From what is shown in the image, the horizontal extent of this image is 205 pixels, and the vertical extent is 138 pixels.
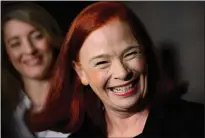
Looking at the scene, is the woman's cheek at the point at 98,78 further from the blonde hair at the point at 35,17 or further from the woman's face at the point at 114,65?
the blonde hair at the point at 35,17

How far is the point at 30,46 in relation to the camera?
60.3 inches

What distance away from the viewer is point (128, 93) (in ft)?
4.91

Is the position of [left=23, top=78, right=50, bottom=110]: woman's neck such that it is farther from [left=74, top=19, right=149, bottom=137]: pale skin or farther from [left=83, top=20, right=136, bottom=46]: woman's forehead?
[left=83, top=20, right=136, bottom=46]: woman's forehead

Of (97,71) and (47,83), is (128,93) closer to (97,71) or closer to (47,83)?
(97,71)

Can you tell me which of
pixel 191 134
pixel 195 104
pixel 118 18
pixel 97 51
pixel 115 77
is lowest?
pixel 191 134

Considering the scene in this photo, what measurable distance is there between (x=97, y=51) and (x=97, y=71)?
0.07 metres

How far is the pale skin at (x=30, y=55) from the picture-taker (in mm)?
1533

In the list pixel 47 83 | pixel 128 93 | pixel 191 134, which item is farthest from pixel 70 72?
pixel 191 134

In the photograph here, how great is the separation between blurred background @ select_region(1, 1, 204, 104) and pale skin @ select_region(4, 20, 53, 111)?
0.11m

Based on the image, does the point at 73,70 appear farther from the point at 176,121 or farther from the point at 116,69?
the point at 176,121

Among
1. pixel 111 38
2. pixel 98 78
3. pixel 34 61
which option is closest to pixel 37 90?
pixel 34 61

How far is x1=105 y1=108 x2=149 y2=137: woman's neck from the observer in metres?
1.52

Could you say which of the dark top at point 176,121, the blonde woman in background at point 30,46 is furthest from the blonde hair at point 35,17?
the dark top at point 176,121

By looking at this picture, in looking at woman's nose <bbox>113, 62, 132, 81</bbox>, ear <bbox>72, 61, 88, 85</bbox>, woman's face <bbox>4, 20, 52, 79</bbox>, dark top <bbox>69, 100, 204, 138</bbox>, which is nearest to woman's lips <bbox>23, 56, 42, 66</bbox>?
woman's face <bbox>4, 20, 52, 79</bbox>
